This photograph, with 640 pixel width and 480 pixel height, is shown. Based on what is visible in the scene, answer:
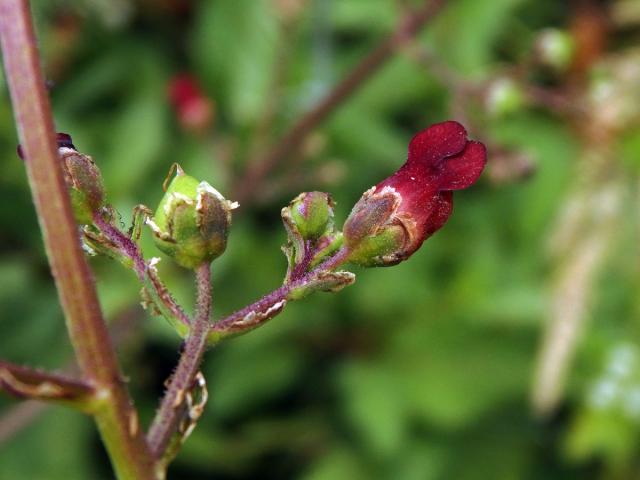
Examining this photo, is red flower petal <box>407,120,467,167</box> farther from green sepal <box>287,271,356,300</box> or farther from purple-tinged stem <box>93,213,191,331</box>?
purple-tinged stem <box>93,213,191,331</box>

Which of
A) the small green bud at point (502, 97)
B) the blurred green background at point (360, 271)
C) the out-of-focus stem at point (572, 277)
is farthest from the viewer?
the blurred green background at point (360, 271)

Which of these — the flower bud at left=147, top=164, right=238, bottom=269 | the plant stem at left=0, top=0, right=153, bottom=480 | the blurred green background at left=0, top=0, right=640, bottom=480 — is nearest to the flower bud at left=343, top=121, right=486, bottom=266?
the flower bud at left=147, top=164, right=238, bottom=269

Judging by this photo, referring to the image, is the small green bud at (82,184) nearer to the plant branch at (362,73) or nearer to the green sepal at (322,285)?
the green sepal at (322,285)

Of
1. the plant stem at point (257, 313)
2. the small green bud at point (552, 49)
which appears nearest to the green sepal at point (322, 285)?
the plant stem at point (257, 313)

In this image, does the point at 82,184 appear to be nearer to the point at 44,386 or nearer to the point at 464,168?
the point at 44,386

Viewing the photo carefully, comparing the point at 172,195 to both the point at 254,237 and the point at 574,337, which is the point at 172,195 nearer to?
the point at 574,337

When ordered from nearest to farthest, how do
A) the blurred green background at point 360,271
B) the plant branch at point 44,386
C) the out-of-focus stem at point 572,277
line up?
the plant branch at point 44,386 < the out-of-focus stem at point 572,277 < the blurred green background at point 360,271

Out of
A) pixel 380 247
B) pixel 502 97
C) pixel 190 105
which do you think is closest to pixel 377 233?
pixel 380 247
